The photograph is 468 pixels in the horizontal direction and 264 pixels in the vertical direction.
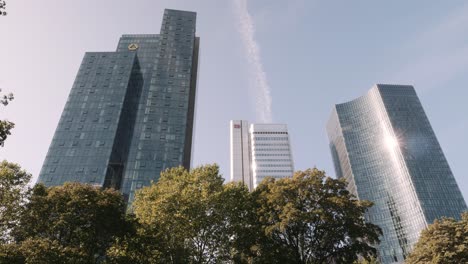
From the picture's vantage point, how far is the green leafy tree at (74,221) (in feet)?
78.3

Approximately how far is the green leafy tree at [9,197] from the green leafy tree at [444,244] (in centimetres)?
3703

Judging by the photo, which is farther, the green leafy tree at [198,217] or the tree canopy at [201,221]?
the green leafy tree at [198,217]

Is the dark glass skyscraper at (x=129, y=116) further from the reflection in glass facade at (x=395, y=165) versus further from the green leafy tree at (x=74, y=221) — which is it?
the reflection in glass facade at (x=395, y=165)

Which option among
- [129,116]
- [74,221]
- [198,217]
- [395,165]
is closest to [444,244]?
[198,217]

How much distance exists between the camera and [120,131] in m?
103

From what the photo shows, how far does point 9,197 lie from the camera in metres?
23.4

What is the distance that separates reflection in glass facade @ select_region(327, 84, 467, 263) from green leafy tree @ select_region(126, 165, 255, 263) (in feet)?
448

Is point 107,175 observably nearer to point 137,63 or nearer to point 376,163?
point 137,63

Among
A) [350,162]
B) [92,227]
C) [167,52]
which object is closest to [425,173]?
[350,162]

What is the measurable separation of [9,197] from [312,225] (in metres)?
23.4

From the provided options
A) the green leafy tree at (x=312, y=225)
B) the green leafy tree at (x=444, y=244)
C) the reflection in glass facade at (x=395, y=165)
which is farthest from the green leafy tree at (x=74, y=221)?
the reflection in glass facade at (x=395, y=165)

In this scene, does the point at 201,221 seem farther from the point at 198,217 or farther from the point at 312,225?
the point at 312,225

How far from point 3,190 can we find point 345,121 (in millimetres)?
186348

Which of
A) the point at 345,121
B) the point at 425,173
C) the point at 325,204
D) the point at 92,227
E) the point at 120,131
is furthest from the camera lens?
the point at 345,121
